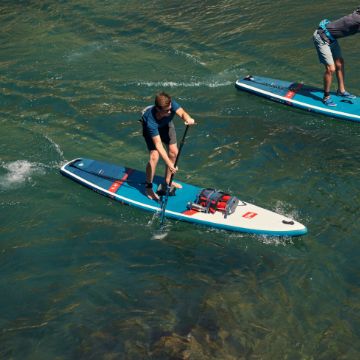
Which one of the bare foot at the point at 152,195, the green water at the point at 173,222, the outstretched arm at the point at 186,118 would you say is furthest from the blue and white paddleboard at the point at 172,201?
the outstretched arm at the point at 186,118

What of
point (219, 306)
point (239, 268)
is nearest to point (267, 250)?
point (239, 268)

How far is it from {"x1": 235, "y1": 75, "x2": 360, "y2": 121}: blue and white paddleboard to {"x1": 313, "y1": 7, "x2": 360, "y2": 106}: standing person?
213 mm

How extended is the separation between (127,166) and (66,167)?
1294 millimetres

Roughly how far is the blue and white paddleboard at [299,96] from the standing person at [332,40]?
213 mm

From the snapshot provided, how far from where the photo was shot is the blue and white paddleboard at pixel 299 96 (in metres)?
13.6

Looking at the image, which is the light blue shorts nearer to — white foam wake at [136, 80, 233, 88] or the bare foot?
white foam wake at [136, 80, 233, 88]

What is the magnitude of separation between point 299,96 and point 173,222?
18.0 feet

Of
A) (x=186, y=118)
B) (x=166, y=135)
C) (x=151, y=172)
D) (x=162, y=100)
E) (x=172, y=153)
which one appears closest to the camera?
(x=162, y=100)

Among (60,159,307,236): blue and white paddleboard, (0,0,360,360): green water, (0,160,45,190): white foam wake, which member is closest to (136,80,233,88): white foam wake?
(0,0,360,360): green water

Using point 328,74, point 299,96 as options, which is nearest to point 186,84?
point 299,96

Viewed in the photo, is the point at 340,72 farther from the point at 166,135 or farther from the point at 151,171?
the point at 151,171

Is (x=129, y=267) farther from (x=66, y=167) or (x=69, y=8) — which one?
(x=69, y=8)

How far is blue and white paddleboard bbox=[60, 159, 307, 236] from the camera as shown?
33.1ft

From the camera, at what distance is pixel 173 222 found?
1068 centimetres
